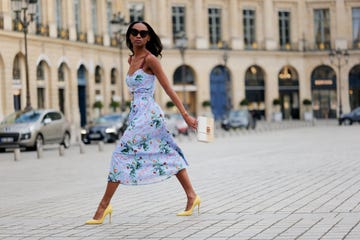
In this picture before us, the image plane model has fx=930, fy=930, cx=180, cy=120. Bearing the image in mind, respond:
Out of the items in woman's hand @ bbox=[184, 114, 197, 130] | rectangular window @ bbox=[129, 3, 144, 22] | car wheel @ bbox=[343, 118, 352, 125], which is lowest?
car wheel @ bbox=[343, 118, 352, 125]

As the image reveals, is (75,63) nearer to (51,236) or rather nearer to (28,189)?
(28,189)

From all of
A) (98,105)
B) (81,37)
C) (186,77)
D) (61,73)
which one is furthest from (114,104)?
(186,77)

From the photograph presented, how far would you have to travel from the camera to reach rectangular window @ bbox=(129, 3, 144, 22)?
245ft

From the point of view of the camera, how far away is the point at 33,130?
34594 mm

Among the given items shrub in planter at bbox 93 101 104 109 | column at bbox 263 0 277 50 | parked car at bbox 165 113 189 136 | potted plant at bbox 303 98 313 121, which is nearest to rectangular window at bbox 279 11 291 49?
column at bbox 263 0 277 50

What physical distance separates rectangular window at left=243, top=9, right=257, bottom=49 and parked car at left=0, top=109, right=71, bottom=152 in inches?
1764

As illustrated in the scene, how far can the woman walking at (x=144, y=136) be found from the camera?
10164 millimetres

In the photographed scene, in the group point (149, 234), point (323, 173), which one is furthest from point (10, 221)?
point (323, 173)

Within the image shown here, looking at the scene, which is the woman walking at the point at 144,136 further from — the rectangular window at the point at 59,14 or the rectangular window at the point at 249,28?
the rectangular window at the point at 249,28

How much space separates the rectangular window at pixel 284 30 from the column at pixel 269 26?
1.46 meters

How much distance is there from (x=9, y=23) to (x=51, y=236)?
42471 millimetres

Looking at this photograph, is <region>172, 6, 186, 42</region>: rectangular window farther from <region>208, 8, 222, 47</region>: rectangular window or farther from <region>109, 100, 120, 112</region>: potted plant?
<region>109, 100, 120, 112</region>: potted plant

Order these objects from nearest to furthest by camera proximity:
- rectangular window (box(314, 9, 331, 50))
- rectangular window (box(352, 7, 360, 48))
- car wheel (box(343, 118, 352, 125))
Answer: car wheel (box(343, 118, 352, 125)) < rectangular window (box(352, 7, 360, 48)) < rectangular window (box(314, 9, 331, 50))

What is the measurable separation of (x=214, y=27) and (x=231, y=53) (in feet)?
8.83
